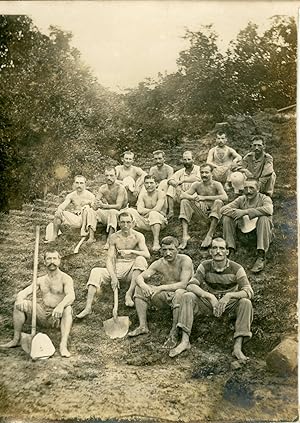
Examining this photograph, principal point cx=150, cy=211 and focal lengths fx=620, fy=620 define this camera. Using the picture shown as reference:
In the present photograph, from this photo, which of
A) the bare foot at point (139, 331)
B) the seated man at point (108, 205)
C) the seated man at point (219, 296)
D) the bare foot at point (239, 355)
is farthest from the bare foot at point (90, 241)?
the bare foot at point (239, 355)

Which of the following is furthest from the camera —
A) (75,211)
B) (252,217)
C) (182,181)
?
(182,181)

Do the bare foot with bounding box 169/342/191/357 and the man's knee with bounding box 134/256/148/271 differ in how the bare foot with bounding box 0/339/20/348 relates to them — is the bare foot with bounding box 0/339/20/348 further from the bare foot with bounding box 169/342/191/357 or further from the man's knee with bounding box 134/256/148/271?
the bare foot with bounding box 169/342/191/357

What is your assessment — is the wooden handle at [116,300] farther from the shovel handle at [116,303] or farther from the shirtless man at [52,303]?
the shirtless man at [52,303]

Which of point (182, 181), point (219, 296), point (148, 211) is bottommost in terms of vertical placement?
point (219, 296)

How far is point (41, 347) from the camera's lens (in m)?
6.81

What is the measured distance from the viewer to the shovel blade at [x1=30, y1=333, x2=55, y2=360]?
22.3ft

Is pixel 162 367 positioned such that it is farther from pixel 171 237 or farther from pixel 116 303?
pixel 171 237

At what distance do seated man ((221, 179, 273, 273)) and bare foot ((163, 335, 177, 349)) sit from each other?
1180 millimetres

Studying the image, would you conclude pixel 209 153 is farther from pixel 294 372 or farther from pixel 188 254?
pixel 294 372

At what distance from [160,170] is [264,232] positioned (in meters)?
1.51

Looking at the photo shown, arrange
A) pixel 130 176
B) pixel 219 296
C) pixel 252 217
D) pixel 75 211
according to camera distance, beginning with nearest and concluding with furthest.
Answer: pixel 219 296, pixel 252 217, pixel 75 211, pixel 130 176

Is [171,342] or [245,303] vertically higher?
[245,303]

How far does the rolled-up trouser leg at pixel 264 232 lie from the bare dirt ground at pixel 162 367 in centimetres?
11

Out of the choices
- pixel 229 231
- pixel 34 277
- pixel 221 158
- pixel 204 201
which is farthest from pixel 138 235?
pixel 221 158
